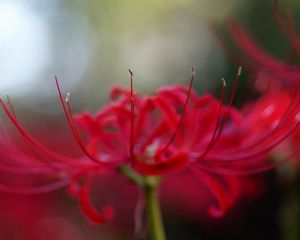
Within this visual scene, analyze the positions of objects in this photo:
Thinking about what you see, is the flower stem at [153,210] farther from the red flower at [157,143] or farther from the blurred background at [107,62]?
the blurred background at [107,62]

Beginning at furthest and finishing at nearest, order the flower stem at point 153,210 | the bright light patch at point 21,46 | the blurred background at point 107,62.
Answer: the bright light patch at point 21,46
the blurred background at point 107,62
the flower stem at point 153,210

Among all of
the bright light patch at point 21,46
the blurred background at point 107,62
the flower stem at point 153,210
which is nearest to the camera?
the flower stem at point 153,210

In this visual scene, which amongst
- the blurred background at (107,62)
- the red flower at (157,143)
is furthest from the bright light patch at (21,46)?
the red flower at (157,143)

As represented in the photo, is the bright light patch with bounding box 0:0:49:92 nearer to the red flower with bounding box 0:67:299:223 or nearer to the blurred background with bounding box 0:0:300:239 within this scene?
the blurred background with bounding box 0:0:300:239

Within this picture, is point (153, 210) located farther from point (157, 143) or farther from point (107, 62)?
point (107, 62)

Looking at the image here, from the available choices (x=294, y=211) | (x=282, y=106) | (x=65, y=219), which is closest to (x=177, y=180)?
(x=65, y=219)

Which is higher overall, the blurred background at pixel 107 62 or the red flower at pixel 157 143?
the red flower at pixel 157 143

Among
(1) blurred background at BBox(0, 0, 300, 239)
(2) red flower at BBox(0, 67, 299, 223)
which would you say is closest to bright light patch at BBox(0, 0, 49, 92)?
(1) blurred background at BBox(0, 0, 300, 239)
